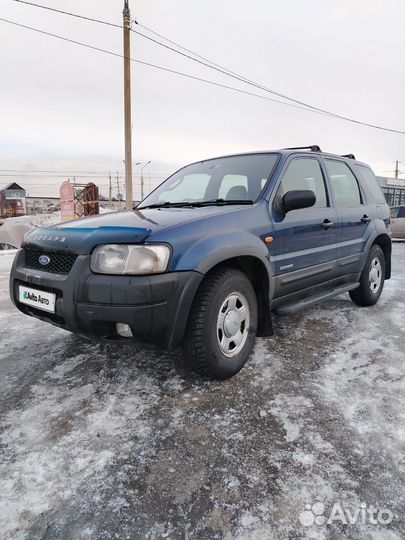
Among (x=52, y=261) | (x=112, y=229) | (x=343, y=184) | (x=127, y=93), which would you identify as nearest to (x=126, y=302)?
(x=112, y=229)

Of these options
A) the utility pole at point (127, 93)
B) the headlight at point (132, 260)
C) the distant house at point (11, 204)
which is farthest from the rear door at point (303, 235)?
the distant house at point (11, 204)

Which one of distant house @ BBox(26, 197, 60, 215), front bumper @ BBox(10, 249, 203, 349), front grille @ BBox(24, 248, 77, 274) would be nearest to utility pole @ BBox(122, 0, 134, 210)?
front grille @ BBox(24, 248, 77, 274)

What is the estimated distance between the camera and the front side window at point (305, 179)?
10.7 ft

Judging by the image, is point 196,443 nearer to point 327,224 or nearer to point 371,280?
point 327,224

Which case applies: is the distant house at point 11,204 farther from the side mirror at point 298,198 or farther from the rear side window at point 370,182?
the side mirror at point 298,198

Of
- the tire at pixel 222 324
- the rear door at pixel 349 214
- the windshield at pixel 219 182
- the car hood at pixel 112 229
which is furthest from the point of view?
the rear door at pixel 349 214

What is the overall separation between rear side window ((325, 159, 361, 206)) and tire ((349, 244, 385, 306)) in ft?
2.43

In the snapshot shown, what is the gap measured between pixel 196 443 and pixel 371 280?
3.54 m

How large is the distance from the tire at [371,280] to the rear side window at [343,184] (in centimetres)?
74

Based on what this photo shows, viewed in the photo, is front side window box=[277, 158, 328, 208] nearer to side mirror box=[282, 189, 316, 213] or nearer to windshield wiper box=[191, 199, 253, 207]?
side mirror box=[282, 189, 316, 213]

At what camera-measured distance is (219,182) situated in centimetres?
349

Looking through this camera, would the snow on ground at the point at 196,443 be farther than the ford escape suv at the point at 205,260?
No
